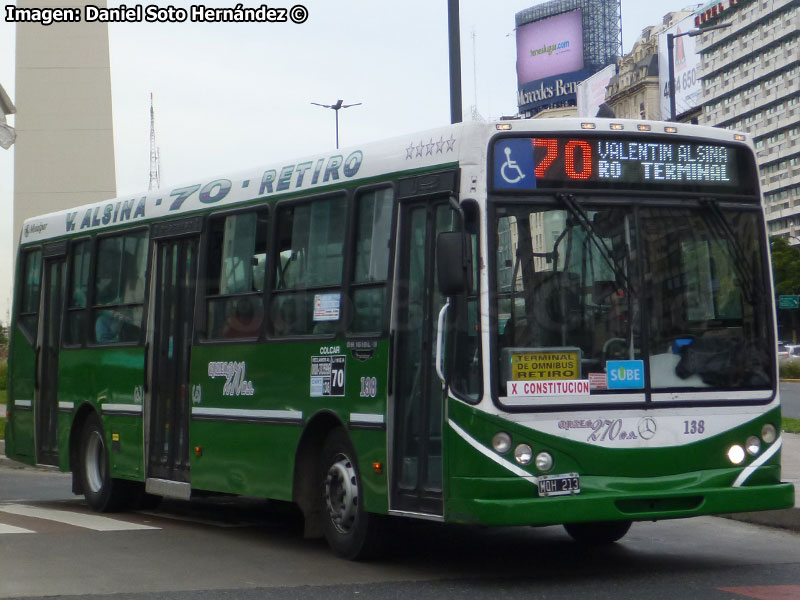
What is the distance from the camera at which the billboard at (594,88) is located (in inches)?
4946

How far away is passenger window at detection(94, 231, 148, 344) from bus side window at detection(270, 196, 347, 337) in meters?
2.65

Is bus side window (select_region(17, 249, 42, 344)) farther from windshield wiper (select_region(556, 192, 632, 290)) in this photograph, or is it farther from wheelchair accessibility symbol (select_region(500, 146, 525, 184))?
windshield wiper (select_region(556, 192, 632, 290))

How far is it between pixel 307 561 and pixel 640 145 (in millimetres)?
3469

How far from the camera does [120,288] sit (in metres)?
13.1

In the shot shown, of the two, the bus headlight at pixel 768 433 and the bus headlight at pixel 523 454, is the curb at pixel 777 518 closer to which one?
the bus headlight at pixel 768 433

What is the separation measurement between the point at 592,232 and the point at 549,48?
370 feet

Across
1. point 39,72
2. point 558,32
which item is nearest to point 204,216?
point 39,72

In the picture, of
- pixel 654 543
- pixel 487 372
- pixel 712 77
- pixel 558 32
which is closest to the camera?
pixel 487 372

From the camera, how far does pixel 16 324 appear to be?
15102 millimetres

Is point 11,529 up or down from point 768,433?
down

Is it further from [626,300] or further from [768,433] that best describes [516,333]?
[768,433]

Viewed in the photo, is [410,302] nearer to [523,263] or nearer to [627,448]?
[523,263]

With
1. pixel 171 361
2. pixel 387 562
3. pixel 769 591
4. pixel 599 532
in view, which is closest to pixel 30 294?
pixel 171 361

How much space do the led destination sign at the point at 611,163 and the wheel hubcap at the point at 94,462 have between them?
629 centimetres
